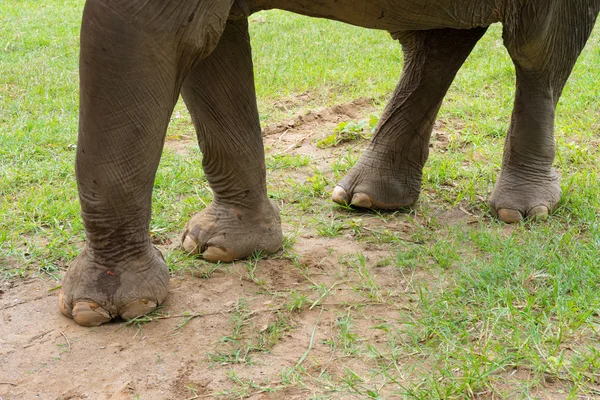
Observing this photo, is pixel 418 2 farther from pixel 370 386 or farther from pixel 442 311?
pixel 370 386

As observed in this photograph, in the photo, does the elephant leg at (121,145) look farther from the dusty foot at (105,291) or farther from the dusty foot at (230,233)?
the dusty foot at (230,233)

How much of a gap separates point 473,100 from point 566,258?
256 centimetres

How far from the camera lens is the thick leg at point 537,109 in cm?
349

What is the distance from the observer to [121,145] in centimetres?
240

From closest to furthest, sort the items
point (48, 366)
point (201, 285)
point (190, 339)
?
point (48, 366), point (190, 339), point (201, 285)

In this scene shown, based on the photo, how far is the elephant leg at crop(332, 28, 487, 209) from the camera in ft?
12.0

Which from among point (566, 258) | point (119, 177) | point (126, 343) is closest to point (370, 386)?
point (126, 343)

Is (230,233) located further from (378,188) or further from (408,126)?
(408,126)

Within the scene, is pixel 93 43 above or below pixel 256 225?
above

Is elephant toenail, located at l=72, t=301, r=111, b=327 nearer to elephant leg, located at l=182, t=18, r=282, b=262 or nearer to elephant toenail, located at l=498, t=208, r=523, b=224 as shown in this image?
elephant leg, located at l=182, t=18, r=282, b=262

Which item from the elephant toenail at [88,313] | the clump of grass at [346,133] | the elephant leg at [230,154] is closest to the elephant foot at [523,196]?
the elephant leg at [230,154]

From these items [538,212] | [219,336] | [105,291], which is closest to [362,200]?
[538,212]

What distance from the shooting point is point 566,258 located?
309cm

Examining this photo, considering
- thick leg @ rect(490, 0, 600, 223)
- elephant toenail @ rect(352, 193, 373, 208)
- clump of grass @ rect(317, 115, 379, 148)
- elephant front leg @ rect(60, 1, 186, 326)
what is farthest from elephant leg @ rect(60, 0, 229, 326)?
clump of grass @ rect(317, 115, 379, 148)
